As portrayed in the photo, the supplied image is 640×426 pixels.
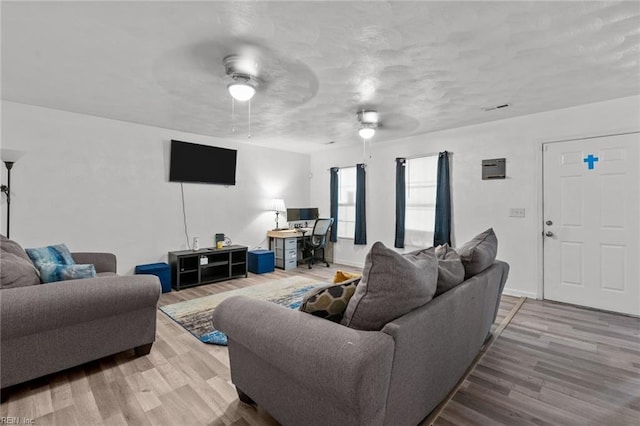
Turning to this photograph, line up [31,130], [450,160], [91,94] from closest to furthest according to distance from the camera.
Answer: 1. [91,94]
2. [31,130]
3. [450,160]

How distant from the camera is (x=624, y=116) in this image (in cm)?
338

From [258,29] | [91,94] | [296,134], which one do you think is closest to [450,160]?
[296,134]

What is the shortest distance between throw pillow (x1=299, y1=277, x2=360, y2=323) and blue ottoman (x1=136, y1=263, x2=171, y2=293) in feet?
11.1

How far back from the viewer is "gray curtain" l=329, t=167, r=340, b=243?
20.8 feet

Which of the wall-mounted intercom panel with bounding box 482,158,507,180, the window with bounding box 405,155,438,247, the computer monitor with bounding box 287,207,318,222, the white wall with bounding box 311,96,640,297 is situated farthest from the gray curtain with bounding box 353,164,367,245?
the wall-mounted intercom panel with bounding box 482,158,507,180

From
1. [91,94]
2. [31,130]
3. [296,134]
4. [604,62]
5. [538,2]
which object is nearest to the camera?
[538,2]

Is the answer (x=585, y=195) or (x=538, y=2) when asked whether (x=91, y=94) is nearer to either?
(x=538, y=2)

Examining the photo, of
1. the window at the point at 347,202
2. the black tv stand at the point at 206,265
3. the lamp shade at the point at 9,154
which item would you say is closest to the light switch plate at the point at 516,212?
the window at the point at 347,202

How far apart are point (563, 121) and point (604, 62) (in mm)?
1355

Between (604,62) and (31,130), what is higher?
A: (604,62)

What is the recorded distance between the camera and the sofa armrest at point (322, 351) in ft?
3.64

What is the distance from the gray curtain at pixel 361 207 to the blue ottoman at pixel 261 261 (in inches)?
68.6

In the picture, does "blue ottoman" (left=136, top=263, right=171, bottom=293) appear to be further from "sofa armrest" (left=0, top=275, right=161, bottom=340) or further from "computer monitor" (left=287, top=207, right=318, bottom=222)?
"computer monitor" (left=287, top=207, right=318, bottom=222)

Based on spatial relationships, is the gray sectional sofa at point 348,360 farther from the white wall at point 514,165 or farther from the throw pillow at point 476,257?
the white wall at point 514,165
